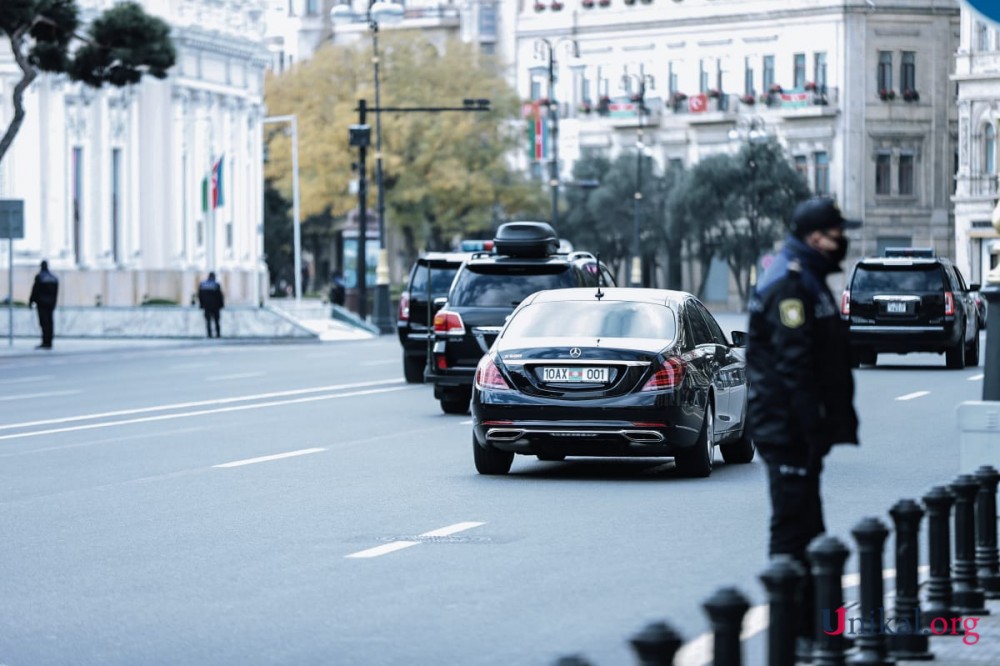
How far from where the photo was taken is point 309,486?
687 inches

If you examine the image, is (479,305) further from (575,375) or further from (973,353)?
(973,353)

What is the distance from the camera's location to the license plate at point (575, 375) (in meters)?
17.5

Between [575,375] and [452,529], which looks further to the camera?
[575,375]

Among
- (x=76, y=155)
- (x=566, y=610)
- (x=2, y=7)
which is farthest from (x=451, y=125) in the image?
(x=566, y=610)

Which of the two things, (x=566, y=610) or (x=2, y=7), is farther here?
(x=2, y=7)

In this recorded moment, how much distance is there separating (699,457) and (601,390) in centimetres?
100

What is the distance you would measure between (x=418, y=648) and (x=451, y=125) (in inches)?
3412

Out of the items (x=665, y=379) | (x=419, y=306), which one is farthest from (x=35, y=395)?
(x=665, y=379)

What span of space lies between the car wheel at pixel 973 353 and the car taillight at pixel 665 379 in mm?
23561

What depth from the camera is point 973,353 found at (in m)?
A: 40.9

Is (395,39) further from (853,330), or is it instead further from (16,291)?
(853,330)

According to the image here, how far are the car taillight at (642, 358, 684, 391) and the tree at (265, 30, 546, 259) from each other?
3024 inches

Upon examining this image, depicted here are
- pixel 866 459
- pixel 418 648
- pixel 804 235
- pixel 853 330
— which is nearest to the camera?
pixel 804 235

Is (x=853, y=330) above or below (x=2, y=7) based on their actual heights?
below
